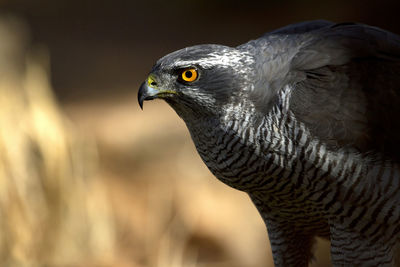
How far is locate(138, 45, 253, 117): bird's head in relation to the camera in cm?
301

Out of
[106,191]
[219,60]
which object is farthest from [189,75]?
[106,191]

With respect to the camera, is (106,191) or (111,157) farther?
(111,157)

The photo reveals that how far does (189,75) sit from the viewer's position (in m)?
A: 3.02

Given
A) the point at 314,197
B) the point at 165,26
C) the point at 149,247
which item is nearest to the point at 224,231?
the point at 149,247

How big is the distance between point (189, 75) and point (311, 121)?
653 mm

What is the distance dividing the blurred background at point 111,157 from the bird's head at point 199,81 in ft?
5.31

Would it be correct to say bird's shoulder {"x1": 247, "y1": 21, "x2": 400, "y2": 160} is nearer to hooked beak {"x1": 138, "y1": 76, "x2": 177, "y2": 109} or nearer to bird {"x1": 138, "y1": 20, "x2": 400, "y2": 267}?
bird {"x1": 138, "y1": 20, "x2": 400, "y2": 267}

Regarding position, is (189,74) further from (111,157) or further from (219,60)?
(111,157)

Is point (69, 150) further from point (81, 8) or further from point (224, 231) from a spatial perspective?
point (81, 8)

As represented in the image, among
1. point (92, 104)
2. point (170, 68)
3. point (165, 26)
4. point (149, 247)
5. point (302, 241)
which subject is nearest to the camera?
point (170, 68)

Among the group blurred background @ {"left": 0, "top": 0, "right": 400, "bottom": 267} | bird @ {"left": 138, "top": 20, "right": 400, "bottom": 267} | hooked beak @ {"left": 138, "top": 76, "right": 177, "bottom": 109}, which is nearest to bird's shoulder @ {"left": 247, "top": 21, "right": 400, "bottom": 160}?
bird @ {"left": 138, "top": 20, "right": 400, "bottom": 267}

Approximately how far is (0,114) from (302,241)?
9.35ft

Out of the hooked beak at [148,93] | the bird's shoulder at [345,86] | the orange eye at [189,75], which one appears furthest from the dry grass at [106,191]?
the bird's shoulder at [345,86]

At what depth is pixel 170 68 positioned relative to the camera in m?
3.00
